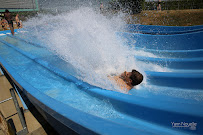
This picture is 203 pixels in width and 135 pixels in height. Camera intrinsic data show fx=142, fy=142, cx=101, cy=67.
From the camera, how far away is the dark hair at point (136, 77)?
2.27 metres

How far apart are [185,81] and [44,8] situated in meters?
18.5

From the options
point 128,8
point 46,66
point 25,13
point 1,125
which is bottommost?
point 1,125

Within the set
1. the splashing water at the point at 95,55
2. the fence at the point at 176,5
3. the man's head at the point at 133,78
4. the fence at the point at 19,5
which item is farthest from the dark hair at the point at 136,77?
the fence at the point at 19,5

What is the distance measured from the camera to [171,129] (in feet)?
4.66

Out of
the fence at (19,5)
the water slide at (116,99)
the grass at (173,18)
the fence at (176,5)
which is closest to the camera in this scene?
the water slide at (116,99)

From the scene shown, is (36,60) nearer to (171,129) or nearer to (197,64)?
(171,129)

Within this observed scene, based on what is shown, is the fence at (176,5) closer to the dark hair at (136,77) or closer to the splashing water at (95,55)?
the splashing water at (95,55)

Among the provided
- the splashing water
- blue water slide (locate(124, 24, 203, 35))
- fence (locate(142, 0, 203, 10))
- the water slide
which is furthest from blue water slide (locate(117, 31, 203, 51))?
fence (locate(142, 0, 203, 10))

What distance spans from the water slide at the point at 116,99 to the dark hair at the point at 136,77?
0.15m

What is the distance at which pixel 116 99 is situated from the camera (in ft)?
5.74

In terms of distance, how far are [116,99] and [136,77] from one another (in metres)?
0.69

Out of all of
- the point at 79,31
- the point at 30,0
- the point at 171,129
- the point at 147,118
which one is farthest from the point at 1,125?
the point at 30,0

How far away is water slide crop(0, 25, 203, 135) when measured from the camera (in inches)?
53.7

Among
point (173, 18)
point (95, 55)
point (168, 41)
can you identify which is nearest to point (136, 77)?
point (95, 55)
